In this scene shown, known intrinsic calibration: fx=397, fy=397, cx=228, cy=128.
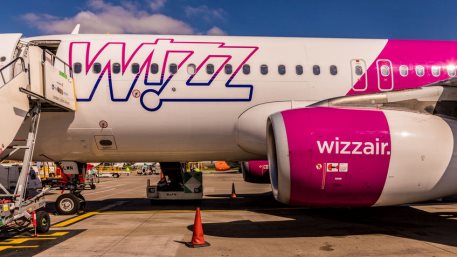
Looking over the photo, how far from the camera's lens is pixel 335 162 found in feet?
22.2

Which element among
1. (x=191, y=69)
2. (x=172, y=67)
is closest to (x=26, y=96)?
(x=172, y=67)

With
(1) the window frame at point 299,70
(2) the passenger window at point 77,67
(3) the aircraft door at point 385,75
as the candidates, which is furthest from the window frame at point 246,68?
(2) the passenger window at point 77,67

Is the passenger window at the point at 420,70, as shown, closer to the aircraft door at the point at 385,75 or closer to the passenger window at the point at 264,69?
the aircraft door at the point at 385,75

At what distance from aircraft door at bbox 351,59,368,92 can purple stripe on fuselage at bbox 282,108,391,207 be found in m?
3.44

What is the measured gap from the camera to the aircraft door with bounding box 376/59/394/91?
1015 centimetres

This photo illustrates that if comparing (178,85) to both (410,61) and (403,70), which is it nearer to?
(403,70)

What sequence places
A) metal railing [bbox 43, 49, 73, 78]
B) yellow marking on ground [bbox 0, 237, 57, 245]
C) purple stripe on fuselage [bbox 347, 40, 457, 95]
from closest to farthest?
yellow marking on ground [bbox 0, 237, 57, 245] → metal railing [bbox 43, 49, 73, 78] → purple stripe on fuselage [bbox 347, 40, 457, 95]

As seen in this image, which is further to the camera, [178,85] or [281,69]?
[281,69]

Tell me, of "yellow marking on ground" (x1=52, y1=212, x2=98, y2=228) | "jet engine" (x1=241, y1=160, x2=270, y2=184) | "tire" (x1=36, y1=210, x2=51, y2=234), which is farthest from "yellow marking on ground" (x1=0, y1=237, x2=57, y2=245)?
"jet engine" (x1=241, y1=160, x2=270, y2=184)

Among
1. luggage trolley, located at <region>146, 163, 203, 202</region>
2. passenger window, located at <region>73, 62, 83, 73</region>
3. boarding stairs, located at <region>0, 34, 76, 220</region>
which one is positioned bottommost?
luggage trolley, located at <region>146, 163, 203, 202</region>

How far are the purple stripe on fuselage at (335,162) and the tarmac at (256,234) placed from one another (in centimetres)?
90

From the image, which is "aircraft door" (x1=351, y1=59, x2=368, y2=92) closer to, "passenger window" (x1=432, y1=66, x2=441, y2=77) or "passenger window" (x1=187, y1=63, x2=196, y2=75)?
"passenger window" (x1=432, y1=66, x2=441, y2=77)

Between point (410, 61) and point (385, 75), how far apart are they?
33.7 inches

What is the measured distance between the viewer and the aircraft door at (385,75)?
1015cm
